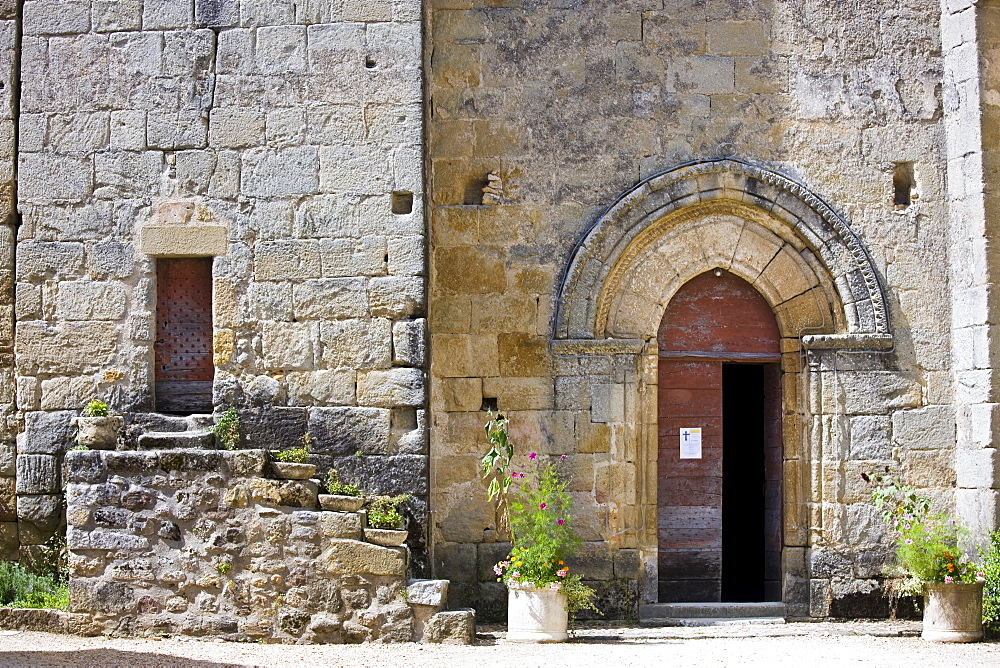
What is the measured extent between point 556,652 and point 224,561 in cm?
206

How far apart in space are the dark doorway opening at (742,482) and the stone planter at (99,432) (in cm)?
512

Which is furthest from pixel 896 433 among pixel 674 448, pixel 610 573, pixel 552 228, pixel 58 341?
pixel 58 341

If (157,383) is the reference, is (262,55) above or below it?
above

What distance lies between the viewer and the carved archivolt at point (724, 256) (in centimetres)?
793

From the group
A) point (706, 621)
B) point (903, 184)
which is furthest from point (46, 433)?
point (903, 184)

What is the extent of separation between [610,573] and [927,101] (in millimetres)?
4032

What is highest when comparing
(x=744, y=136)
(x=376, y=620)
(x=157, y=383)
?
(x=744, y=136)

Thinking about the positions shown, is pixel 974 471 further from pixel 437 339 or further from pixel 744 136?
pixel 437 339

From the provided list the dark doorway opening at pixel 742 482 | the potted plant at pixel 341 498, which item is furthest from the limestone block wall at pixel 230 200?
the dark doorway opening at pixel 742 482

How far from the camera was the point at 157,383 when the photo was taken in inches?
300

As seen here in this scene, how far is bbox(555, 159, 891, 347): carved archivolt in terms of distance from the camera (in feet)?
26.0

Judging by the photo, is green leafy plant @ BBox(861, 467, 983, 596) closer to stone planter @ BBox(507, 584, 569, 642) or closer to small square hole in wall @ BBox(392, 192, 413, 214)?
stone planter @ BBox(507, 584, 569, 642)

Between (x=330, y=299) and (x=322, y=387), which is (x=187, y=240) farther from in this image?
(x=322, y=387)

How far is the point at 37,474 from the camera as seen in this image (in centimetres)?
754
